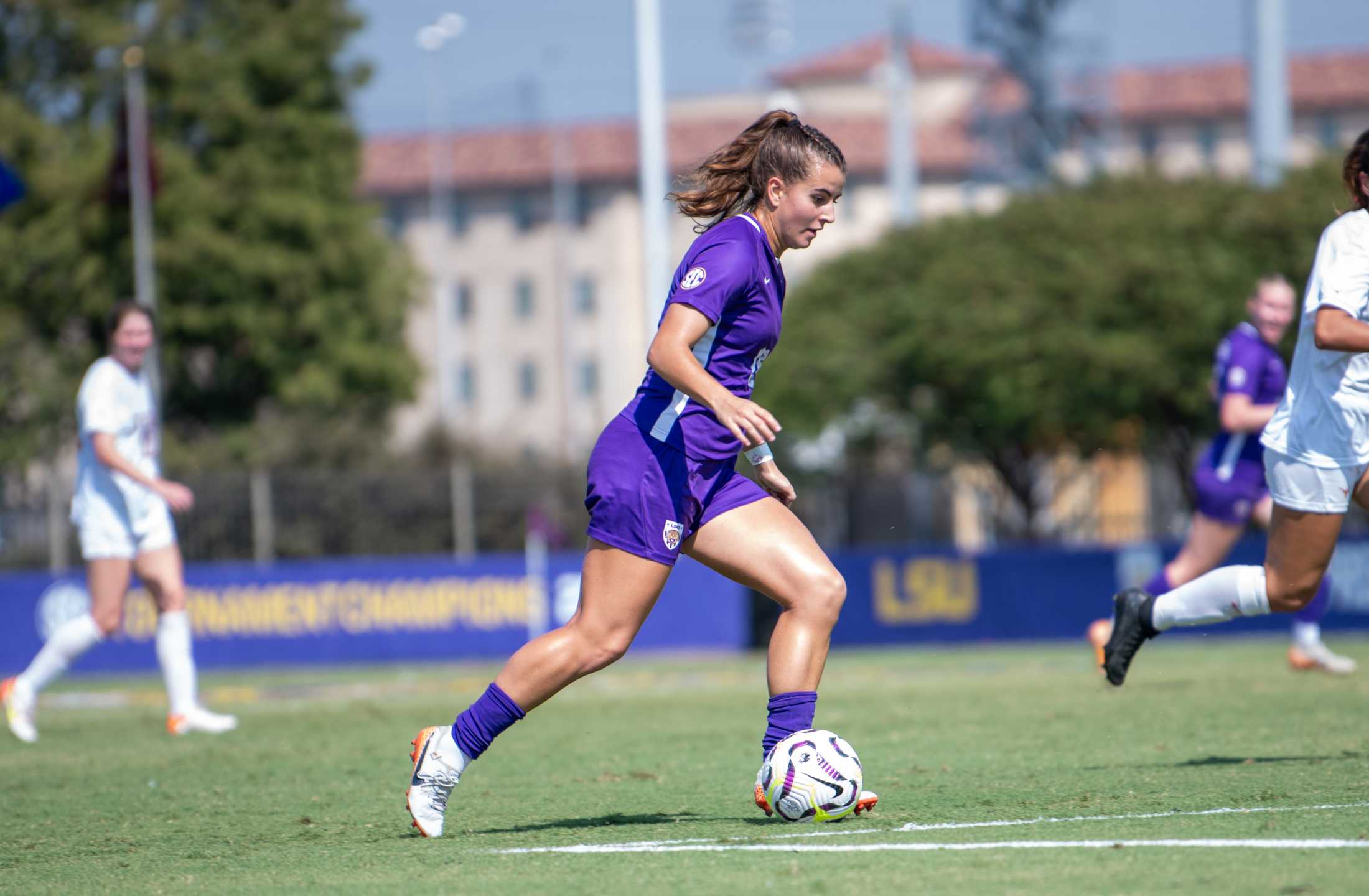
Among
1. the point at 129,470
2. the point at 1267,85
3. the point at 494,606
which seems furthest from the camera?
the point at 1267,85

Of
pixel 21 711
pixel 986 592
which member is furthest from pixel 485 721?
pixel 986 592

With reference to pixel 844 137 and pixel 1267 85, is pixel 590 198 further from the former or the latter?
pixel 1267 85

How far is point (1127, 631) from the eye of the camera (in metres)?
7.41

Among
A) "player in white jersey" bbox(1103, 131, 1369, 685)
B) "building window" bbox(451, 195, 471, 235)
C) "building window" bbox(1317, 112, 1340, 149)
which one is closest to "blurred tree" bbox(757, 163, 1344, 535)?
"player in white jersey" bbox(1103, 131, 1369, 685)

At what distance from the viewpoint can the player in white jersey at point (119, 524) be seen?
10.1 meters

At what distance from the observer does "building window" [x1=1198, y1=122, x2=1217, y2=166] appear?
275ft

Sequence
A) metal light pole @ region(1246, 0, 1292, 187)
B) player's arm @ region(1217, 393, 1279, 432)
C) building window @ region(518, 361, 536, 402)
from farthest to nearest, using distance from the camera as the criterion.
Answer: building window @ region(518, 361, 536, 402) < metal light pole @ region(1246, 0, 1292, 187) < player's arm @ region(1217, 393, 1279, 432)

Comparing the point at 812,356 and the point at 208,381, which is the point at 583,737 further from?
the point at 208,381

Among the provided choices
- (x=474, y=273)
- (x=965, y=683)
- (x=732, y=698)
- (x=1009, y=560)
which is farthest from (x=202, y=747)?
(x=474, y=273)

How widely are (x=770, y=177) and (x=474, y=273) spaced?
255 feet

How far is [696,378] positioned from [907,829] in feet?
5.06

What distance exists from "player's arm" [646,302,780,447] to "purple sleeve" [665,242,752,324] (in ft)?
0.10

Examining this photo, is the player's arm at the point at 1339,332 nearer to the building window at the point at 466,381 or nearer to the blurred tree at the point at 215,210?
the blurred tree at the point at 215,210

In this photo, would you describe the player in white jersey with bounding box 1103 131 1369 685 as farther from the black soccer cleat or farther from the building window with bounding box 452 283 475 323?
the building window with bounding box 452 283 475 323
